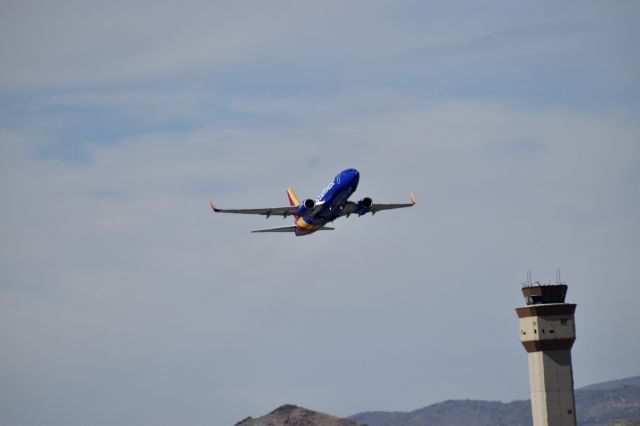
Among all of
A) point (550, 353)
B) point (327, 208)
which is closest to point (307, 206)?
point (327, 208)

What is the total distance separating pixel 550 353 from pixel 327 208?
211 ft

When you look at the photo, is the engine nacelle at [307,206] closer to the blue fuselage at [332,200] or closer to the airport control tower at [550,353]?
the blue fuselage at [332,200]

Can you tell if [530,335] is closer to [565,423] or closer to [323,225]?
[565,423]

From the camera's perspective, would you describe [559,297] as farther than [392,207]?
Yes

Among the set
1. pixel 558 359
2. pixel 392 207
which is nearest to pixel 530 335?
pixel 558 359

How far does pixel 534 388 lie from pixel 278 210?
225 feet

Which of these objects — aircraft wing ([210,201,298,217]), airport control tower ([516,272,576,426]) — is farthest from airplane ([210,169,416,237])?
airport control tower ([516,272,576,426])

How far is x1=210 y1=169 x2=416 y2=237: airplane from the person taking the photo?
13325 cm

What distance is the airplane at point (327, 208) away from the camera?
133 metres

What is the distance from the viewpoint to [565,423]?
600 ft

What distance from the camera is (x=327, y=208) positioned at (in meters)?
138

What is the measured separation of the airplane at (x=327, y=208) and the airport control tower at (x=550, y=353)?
50.0 meters

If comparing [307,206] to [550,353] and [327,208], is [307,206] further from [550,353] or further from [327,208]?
[550,353]

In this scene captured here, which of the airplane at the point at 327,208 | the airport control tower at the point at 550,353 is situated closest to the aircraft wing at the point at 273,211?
the airplane at the point at 327,208
